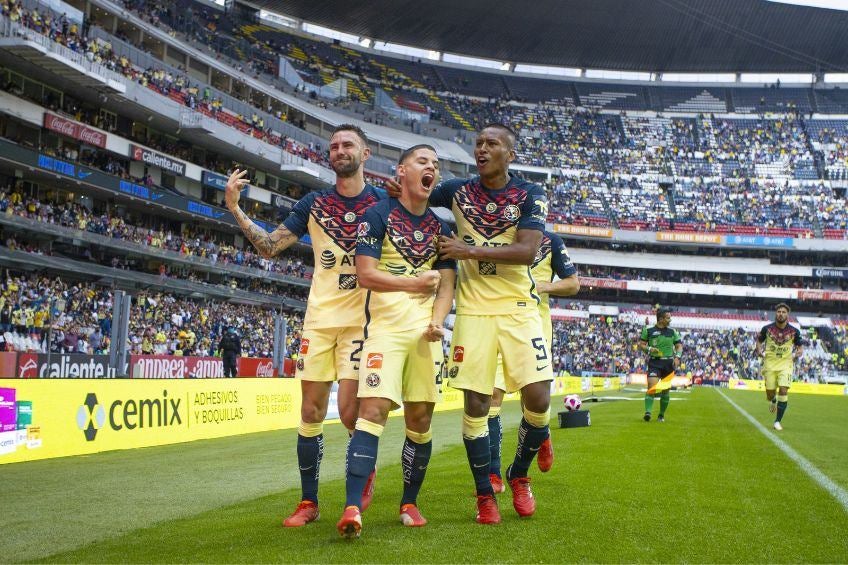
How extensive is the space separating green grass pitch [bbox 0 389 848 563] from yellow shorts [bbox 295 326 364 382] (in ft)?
3.53

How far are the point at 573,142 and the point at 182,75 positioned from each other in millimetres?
41685

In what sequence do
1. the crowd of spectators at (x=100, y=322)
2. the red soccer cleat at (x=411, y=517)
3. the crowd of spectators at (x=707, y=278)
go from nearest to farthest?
the red soccer cleat at (x=411, y=517), the crowd of spectators at (x=100, y=322), the crowd of spectators at (x=707, y=278)

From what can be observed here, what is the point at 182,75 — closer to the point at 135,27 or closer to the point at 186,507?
the point at 135,27

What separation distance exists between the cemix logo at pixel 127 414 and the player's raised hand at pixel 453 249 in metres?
8.39

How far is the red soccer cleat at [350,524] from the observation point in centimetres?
503

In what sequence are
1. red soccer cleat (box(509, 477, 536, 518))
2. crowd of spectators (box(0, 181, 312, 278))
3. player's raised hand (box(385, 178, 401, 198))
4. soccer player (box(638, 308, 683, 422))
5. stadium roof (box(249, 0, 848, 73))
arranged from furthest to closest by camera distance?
stadium roof (box(249, 0, 848, 73)) → crowd of spectators (box(0, 181, 312, 278)) → soccer player (box(638, 308, 683, 422)) → red soccer cleat (box(509, 477, 536, 518)) → player's raised hand (box(385, 178, 401, 198))

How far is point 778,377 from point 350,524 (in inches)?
542

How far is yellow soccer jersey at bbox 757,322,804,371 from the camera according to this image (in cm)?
1639

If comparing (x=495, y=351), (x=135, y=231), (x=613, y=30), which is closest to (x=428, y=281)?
(x=495, y=351)

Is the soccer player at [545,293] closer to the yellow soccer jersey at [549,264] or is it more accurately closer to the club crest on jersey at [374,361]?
the yellow soccer jersey at [549,264]

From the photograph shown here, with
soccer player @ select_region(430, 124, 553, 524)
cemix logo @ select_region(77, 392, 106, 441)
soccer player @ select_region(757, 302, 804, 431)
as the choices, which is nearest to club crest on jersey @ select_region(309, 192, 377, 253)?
soccer player @ select_region(430, 124, 553, 524)

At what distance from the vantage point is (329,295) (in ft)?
21.0

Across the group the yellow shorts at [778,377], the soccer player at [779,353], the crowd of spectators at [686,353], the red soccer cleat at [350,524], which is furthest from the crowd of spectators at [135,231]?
the red soccer cleat at [350,524]

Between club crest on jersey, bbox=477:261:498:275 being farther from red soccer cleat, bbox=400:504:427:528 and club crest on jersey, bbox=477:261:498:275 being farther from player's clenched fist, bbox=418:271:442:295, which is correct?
red soccer cleat, bbox=400:504:427:528
